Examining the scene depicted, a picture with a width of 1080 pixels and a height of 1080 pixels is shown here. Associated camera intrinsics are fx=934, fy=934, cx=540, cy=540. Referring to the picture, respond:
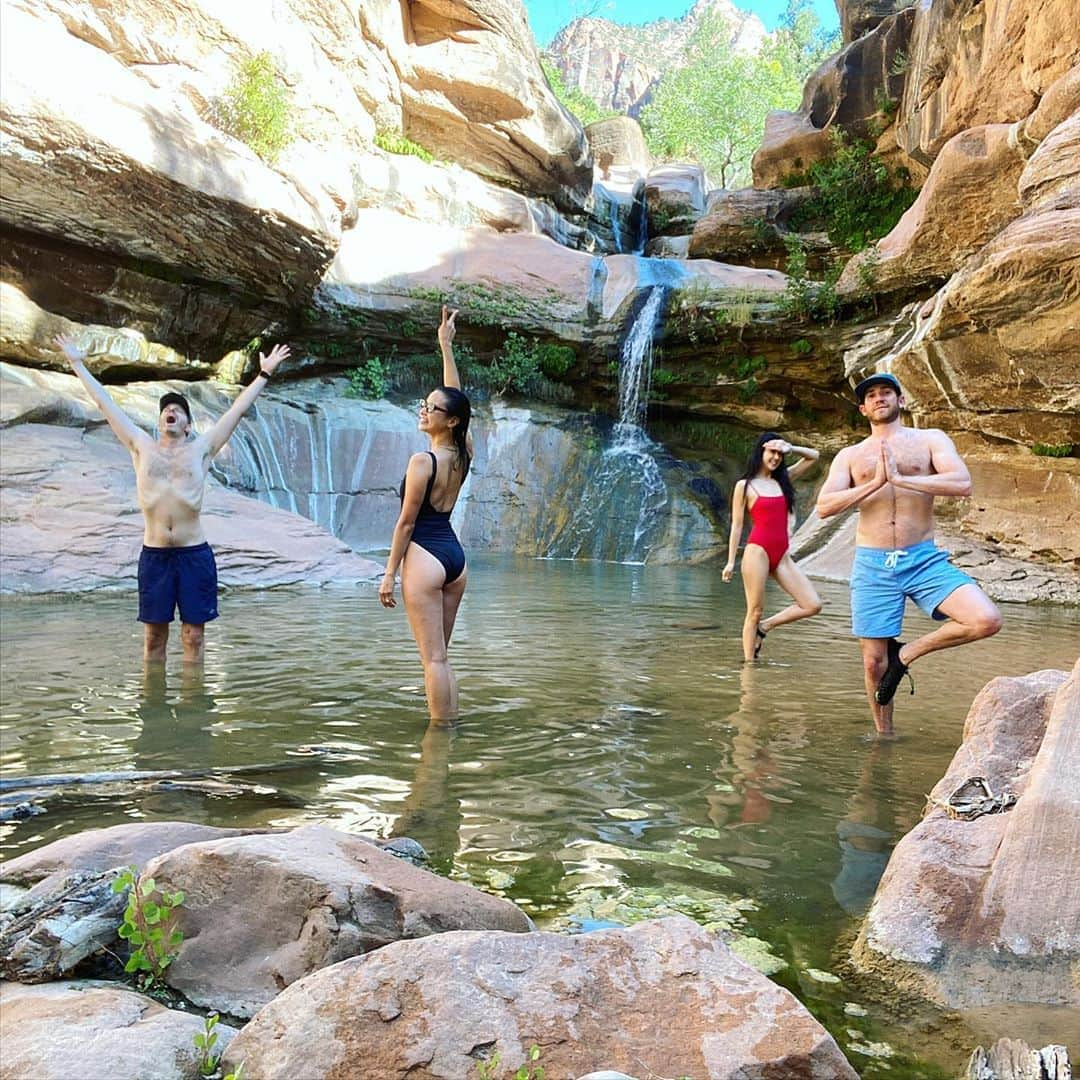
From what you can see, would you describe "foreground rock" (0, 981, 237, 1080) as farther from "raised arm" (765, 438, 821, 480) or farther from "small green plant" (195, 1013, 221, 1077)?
"raised arm" (765, 438, 821, 480)

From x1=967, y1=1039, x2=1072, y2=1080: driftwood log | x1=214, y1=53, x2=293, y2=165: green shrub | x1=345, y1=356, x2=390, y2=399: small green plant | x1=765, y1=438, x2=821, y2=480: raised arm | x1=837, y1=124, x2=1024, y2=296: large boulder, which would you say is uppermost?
x1=214, y1=53, x2=293, y2=165: green shrub

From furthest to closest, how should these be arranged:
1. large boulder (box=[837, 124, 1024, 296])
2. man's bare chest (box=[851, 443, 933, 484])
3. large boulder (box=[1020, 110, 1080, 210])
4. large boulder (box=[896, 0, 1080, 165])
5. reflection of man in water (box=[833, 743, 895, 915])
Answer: large boulder (box=[837, 124, 1024, 296])
large boulder (box=[896, 0, 1080, 165])
large boulder (box=[1020, 110, 1080, 210])
man's bare chest (box=[851, 443, 933, 484])
reflection of man in water (box=[833, 743, 895, 915])

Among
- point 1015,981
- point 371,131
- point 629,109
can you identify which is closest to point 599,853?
point 1015,981

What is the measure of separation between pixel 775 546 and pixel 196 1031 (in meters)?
5.92

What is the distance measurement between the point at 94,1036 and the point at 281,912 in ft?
1.64

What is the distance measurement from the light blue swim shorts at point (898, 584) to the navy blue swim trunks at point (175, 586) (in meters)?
4.10

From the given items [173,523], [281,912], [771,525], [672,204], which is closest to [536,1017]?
[281,912]

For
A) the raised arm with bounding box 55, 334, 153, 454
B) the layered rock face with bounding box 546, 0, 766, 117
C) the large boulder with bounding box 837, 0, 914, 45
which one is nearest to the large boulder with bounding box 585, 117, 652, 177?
the large boulder with bounding box 837, 0, 914, 45

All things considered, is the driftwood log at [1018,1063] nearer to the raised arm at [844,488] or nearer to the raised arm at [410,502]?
the raised arm at [844,488]

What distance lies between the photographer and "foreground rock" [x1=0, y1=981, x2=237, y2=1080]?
158cm

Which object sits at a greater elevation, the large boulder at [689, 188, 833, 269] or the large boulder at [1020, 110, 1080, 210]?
the large boulder at [689, 188, 833, 269]

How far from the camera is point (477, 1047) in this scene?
1.62 meters

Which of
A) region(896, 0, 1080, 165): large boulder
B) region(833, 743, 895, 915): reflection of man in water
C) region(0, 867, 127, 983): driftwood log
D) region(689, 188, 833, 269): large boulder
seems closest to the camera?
region(0, 867, 127, 983): driftwood log

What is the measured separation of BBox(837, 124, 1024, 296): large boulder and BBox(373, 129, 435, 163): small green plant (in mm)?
10511
